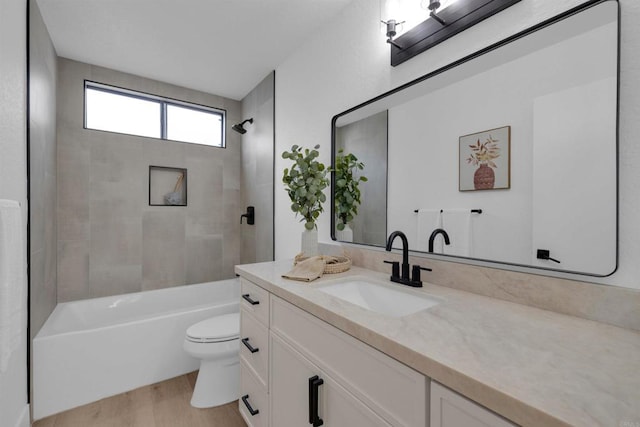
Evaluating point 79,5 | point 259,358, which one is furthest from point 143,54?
point 259,358

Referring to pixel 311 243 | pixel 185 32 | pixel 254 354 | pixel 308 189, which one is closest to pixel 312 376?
pixel 254 354

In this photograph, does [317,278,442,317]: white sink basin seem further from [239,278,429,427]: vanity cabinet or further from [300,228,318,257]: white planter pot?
[300,228,318,257]: white planter pot

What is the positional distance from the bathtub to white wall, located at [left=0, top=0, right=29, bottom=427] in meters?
0.16

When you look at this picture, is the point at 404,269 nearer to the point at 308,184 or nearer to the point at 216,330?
the point at 308,184

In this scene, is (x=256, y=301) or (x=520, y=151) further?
(x=256, y=301)

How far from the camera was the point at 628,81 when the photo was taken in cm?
75

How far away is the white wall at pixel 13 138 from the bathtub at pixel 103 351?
6.3 inches

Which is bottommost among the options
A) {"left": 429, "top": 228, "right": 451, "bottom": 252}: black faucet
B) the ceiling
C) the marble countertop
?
the marble countertop

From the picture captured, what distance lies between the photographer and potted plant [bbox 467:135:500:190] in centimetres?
101

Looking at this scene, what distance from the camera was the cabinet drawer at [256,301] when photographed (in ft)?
4.11

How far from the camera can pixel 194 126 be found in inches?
122

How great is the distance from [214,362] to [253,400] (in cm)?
67

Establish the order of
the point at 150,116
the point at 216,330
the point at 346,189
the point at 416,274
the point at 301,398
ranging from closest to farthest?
1. the point at 301,398
2. the point at 416,274
3. the point at 346,189
4. the point at 216,330
5. the point at 150,116

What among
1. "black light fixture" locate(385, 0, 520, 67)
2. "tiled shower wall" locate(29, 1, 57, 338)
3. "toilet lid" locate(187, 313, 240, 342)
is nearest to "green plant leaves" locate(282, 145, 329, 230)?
"black light fixture" locate(385, 0, 520, 67)
